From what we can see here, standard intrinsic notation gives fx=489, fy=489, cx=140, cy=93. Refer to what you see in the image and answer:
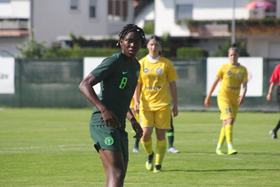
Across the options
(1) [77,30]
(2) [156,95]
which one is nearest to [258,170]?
(2) [156,95]

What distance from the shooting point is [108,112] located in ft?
15.3

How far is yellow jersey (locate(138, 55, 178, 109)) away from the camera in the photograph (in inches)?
326

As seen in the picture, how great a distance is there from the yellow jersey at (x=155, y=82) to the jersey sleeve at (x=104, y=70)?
3429 mm

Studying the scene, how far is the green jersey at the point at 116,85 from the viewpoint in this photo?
492 centimetres

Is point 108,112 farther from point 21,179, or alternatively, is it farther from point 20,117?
point 20,117

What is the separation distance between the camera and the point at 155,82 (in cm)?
833

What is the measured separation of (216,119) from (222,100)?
808cm

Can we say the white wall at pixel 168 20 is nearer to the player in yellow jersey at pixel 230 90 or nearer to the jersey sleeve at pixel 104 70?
the player in yellow jersey at pixel 230 90

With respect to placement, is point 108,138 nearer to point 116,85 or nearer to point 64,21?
point 116,85

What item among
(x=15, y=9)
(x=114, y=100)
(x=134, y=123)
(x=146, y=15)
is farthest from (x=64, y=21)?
(x=114, y=100)

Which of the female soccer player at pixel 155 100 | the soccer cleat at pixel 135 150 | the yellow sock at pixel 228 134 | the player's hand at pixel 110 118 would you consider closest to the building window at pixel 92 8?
the soccer cleat at pixel 135 150

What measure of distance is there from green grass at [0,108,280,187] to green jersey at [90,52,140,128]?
7.49 feet

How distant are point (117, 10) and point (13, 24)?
1255 centimetres

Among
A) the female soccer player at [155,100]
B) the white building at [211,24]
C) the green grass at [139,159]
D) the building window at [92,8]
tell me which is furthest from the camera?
the building window at [92,8]
